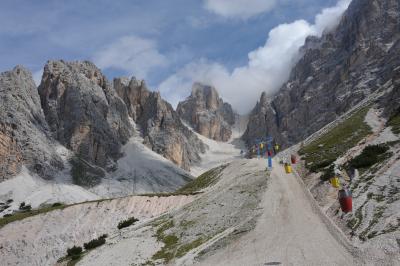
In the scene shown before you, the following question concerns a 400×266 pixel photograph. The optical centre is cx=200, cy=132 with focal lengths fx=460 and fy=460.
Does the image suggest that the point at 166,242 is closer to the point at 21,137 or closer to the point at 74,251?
the point at 74,251

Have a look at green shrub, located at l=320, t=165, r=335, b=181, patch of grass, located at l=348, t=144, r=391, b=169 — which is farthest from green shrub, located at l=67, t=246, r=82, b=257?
patch of grass, located at l=348, t=144, r=391, b=169

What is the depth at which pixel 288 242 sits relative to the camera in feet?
123

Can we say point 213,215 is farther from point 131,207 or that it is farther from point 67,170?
point 67,170

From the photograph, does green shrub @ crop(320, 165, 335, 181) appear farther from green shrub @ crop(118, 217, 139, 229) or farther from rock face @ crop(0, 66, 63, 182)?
rock face @ crop(0, 66, 63, 182)

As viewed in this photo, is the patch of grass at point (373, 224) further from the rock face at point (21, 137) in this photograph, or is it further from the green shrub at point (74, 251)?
the rock face at point (21, 137)

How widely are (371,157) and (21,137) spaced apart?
15052 centimetres

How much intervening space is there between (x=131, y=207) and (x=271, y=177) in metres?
23.6

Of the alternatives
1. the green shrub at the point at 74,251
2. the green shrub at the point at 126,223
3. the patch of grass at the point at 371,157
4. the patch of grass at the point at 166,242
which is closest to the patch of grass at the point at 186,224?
the patch of grass at the point at 166,242

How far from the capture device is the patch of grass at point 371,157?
171ft

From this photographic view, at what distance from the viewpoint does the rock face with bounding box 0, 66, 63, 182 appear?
167250 mm

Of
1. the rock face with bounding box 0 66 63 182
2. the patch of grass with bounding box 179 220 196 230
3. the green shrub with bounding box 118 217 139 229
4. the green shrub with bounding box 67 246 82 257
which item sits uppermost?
the rock face with bounding box 0 66 63 182

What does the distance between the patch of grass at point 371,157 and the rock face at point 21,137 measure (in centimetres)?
13572

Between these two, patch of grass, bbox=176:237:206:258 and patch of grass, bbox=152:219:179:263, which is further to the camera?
patch of grass, bbox=152:219:179:263

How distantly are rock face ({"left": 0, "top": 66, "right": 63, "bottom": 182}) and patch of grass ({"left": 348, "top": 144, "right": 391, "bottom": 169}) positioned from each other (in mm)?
135720
